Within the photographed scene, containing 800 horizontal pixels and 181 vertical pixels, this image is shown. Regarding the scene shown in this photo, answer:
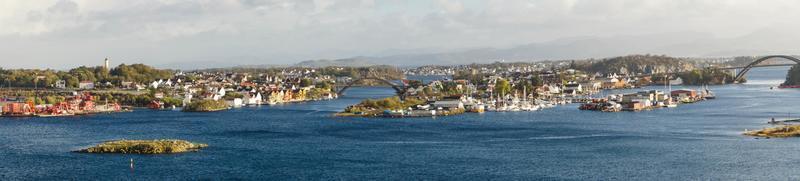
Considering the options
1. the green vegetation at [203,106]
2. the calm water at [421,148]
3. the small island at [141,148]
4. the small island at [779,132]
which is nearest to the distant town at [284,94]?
the green vegetation at [203,106]

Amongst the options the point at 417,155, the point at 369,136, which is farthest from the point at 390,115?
the point at 417,155

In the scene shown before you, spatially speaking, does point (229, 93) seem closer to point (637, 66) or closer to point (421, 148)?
point (421, 148)

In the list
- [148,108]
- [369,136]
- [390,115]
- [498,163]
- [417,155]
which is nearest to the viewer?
[498,163]

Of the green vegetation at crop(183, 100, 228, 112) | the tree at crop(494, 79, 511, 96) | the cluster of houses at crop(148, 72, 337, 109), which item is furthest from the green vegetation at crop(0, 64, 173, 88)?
the tree at crop(494, 79, 511, 96)

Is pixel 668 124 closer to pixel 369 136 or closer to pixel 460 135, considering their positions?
pixel 460 135

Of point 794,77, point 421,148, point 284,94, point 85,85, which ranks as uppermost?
point 794,77

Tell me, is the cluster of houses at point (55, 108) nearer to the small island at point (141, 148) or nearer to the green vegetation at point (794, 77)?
the small island at point (141, 148)

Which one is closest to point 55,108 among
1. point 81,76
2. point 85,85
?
point 85,85
